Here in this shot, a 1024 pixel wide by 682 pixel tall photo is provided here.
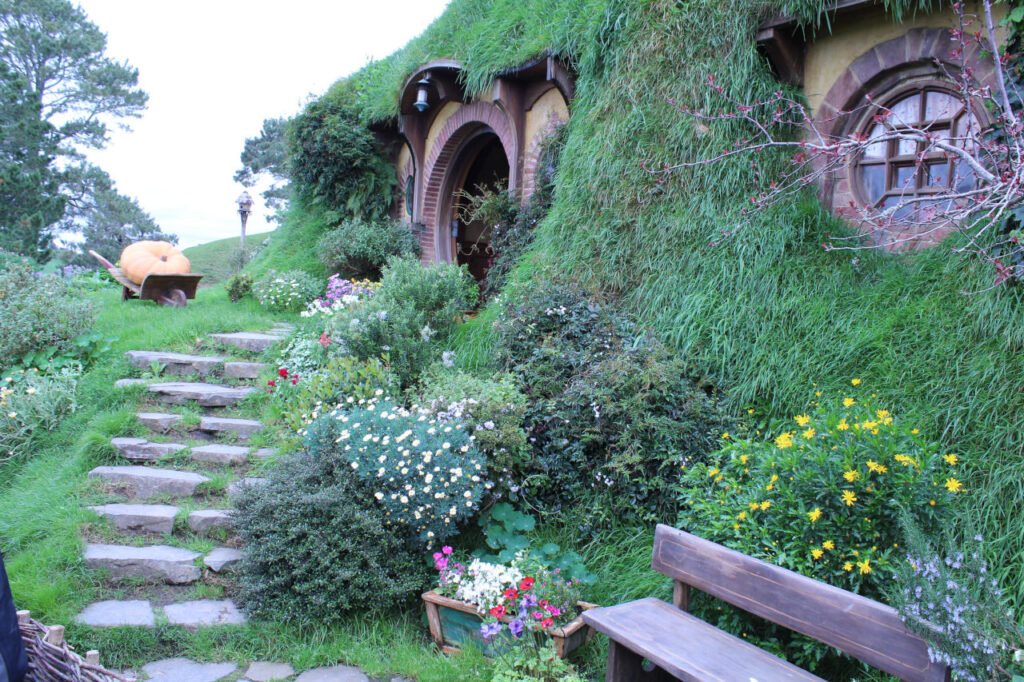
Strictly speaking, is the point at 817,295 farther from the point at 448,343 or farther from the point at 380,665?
the point at 380,665

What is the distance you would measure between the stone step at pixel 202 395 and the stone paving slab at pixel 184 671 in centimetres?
249

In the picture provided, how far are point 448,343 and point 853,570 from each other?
3.69 metres

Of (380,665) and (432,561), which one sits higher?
(432,561)

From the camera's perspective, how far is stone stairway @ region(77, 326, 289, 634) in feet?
11.2

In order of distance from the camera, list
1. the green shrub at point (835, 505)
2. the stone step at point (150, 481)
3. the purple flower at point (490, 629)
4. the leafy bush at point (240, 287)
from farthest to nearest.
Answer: the leafy bush at point (240, 287)
the stone step at point (150, 481)
the purple flower at point (490, 629)
the green shrub at point (835, 505)

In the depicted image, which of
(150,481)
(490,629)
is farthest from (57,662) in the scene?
(150,481)

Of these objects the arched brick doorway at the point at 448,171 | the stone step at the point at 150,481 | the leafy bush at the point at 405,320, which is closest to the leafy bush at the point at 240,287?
the arched brick doorway at the point at 448,171

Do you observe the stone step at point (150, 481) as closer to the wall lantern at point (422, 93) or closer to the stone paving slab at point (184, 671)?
the stone paving slab at point (184, 671)

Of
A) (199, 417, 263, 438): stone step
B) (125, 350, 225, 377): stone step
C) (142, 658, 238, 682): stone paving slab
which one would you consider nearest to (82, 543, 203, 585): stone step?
(142, 658, 238, 682): stone paving slab

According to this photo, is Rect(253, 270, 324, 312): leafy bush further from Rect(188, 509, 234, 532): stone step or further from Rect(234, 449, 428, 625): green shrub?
Rect(234, 449, 428, 625): green shrub

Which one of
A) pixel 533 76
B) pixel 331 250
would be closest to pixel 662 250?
pixel 533 76

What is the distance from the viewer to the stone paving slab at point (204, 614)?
10.7 ft

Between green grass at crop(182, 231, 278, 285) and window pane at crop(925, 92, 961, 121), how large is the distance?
1933 centimetres

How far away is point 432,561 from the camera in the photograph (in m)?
3.45
